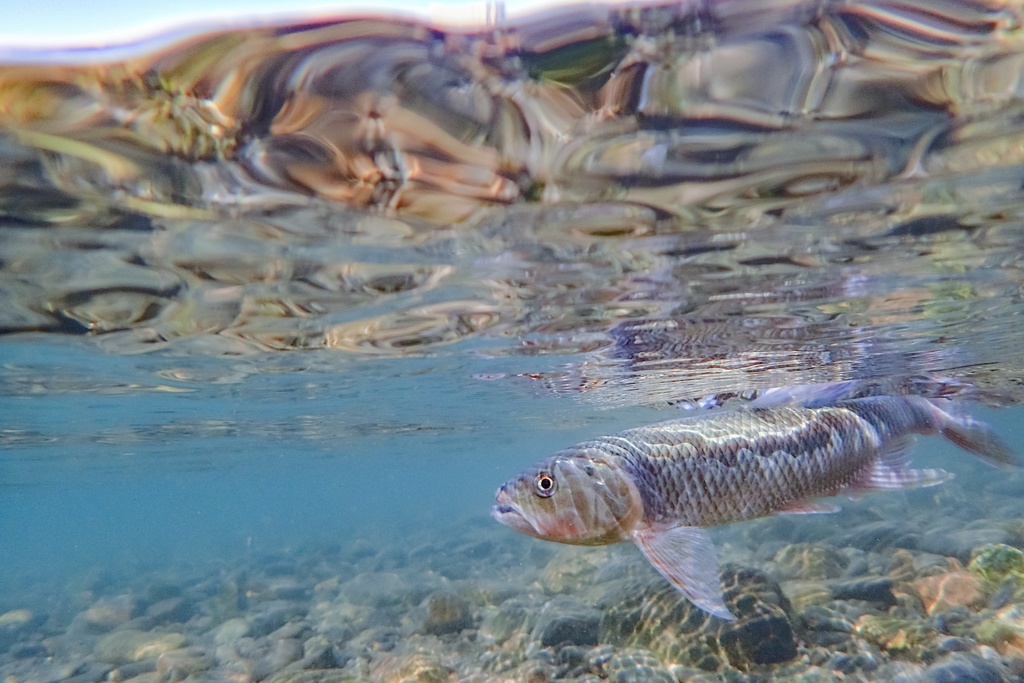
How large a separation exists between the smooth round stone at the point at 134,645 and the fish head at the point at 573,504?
12.8 metres

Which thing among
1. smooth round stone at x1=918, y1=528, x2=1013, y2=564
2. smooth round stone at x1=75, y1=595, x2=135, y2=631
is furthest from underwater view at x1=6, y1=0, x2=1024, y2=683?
smooth round stone at x1=75, y1=595, x2=135, y2=631

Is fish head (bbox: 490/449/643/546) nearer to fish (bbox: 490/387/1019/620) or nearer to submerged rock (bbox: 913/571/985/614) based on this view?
fish (bbox: 490/387/1019/620)

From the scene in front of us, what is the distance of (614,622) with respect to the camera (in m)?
9.07

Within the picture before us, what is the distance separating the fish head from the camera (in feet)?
12.3

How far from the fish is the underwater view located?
0.03 meters

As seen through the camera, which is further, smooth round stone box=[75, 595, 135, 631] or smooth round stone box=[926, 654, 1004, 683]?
smooth round stone box=[75, 595, 135, 631]

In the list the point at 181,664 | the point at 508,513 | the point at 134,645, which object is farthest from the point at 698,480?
the point at 134,645

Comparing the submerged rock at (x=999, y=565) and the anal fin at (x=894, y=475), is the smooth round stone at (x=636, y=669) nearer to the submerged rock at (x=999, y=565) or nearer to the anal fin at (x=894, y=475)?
the anal fin at (x=894, y=475)

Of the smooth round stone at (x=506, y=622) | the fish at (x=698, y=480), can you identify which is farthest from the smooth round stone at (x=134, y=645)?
the fish at (x=698, y=480)

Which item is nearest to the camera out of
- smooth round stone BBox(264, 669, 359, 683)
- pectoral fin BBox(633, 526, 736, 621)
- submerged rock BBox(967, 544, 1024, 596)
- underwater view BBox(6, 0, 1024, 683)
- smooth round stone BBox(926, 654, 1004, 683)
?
pectoral fin BBox(633, 526, 736, 621)

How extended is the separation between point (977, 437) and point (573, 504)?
467 centimetres

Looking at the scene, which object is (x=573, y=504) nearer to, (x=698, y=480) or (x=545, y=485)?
(x=545, y=485)

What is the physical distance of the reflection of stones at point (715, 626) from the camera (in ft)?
25.9

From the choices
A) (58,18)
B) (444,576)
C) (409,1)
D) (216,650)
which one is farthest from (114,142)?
(444,576)
